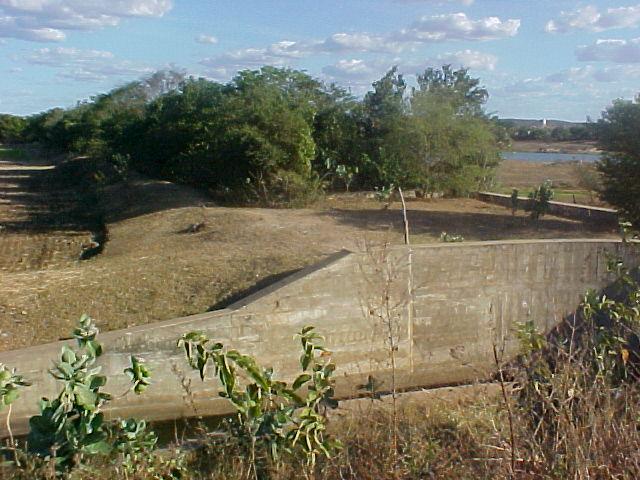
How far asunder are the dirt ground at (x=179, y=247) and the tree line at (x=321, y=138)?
1065 millimetres

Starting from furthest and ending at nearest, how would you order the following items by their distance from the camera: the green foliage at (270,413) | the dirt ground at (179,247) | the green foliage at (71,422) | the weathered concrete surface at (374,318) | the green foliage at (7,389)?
the dirt ground at (179,247)
the weathered concrete surface at (374,318)
the green foliage at (270,413)
the green foliage at (7,389)
the green foliage at (71,422)

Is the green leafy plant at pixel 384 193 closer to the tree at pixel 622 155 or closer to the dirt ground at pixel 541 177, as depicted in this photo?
the dirt ground at pixel 541 177

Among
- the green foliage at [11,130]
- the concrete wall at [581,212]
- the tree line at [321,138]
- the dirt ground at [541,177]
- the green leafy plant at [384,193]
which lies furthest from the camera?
the green foliage at [11,130]

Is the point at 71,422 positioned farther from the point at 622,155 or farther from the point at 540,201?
the point at 540,201

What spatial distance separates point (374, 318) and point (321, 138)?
1541 centimetres

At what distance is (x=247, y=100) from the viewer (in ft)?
86.2

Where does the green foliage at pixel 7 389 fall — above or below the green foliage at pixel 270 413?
above

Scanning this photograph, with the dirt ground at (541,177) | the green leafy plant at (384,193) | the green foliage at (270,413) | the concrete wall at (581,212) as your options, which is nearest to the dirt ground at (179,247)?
the green leafy plant at (384,193)

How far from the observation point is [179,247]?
1859cm

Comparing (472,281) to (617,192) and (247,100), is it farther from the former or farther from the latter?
(247,100)

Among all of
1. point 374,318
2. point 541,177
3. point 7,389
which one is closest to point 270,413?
point 7,389

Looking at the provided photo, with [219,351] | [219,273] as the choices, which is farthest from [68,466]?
[219,273]

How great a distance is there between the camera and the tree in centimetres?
1919

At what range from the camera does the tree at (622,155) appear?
19188 millimetres
